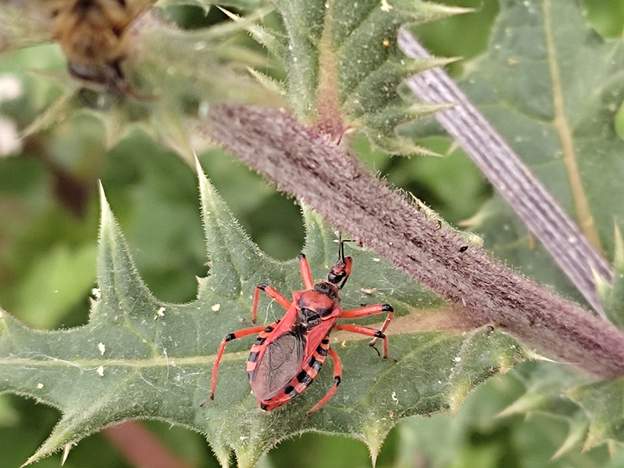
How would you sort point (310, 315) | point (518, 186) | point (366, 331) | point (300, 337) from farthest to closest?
point (518, 186), point (300, 337), point (310, 315), point (366, 331)

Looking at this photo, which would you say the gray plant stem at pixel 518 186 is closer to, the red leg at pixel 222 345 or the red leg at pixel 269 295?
the red leg at pixel 269 295

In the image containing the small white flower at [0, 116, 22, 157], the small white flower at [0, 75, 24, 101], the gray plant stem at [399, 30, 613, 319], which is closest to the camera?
the gray plant stem at [399, 30, 613, 319]

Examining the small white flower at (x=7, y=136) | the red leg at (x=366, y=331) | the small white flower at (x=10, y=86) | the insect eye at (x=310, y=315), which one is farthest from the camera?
the small white flower at (x=7, y=136)

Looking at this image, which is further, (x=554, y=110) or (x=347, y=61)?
(x=554, y=110)

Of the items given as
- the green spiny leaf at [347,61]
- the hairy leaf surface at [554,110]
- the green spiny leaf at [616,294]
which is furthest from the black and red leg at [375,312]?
A: the hairy leaf surface at [554,110]

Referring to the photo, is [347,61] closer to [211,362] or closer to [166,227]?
[211,362]

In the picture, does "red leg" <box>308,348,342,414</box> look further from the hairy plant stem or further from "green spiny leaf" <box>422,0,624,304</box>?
"green spiny leaf" <box>422,0,624,304</box>

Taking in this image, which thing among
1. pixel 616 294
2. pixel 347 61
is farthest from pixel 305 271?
pixel 616 294

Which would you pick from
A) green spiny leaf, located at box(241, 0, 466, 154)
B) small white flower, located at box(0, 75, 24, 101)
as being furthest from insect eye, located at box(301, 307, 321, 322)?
small white flower, located at box(0, 75, 24, 101)
